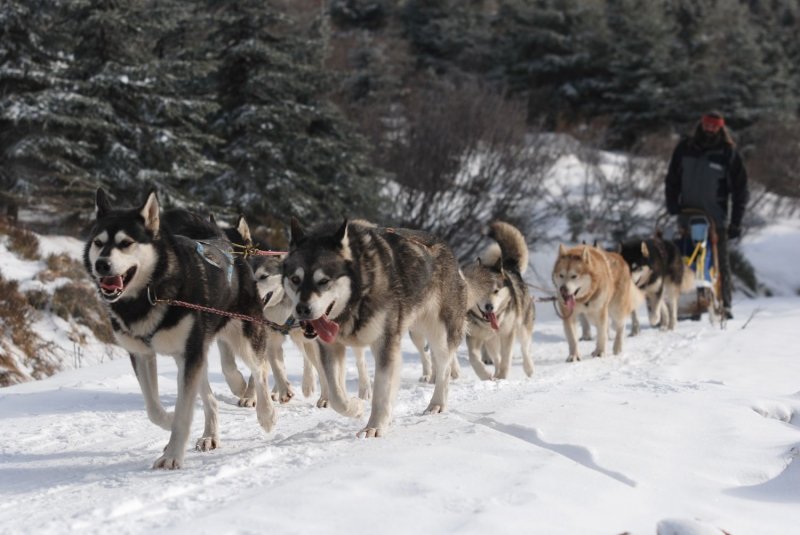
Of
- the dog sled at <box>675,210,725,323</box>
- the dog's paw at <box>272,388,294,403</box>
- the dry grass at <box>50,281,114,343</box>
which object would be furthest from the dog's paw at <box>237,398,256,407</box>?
the dog sled at <box>675,210,725,323</box>

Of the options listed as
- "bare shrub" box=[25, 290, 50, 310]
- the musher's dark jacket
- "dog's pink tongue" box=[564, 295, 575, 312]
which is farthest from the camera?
the musher's dark jacket

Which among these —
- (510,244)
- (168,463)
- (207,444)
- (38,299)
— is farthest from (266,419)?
(38,299)

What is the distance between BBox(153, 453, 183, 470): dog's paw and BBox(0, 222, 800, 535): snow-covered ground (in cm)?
6

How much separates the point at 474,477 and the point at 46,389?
4.59 meters

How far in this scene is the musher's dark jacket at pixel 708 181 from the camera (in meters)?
10.6

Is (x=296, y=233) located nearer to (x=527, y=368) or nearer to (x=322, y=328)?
(x=322, y=328)

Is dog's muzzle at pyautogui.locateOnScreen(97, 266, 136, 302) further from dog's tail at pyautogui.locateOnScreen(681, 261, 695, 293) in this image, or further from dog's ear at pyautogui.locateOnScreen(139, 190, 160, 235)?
dog's tail at pyautogui.locateOnScreen(681, 261, 695, 293)

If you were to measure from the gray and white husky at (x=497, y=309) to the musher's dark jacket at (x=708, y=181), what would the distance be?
3601 mm

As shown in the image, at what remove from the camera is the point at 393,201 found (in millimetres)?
16219

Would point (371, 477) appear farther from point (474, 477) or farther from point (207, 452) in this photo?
point (207, 452)

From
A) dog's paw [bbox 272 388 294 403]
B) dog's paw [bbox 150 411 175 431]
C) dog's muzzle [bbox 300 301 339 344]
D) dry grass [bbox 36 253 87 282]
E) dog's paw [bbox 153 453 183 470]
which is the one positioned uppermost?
dry grass [bbox 36 253 87 282]

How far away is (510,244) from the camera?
8602 millimetres

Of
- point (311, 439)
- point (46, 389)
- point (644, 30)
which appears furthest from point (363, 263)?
point (644, 30)

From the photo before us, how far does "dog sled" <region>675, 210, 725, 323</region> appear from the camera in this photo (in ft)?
35.8
